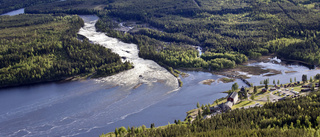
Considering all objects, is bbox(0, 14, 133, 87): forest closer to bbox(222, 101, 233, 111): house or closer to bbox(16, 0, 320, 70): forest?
bbox(16, 0, 320, 70): forest

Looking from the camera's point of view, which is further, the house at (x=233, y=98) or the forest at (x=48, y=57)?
the forest at (x=48, y=57)

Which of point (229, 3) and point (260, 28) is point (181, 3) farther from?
point (260, 28)

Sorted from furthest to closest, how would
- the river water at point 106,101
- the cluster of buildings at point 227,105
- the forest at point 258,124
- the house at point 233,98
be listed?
1. the house at point 233,98
2. the cluster of buildings at point 227,105
3. the river water at point 106,101
4. the forest at point 258,124

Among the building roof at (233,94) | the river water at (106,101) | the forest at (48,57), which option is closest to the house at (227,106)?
the building roof at (233,94)

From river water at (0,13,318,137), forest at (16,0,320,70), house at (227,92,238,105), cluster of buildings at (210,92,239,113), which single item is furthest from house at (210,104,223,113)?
forest at (16,0,320,70)

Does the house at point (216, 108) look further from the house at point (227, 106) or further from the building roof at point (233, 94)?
the building roof at point (233, 94)

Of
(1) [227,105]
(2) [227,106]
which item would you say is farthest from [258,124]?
(1) [227,105]
